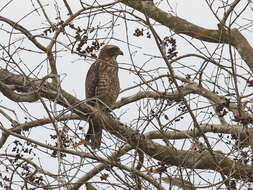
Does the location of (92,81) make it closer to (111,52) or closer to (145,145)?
(111,52)

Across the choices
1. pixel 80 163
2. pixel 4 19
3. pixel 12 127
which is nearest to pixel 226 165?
pixel 80 163

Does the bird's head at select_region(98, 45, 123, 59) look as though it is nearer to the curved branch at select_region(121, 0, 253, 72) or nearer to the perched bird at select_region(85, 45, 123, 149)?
the perched bird at select_region(85, 45, 123, 149)

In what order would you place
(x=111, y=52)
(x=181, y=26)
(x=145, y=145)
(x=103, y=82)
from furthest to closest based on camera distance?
(x=111, y=52)
(x=103, y=82)
(x=181, y=26)
(x=145, y=145)

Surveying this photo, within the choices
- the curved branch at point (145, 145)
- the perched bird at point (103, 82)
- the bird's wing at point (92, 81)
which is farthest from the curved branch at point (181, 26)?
the bird's wing at point (92, 81)

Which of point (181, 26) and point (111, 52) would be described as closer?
point (181, 26)

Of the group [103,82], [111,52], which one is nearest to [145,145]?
[103,82]

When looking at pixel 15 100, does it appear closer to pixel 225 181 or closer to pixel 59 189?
pixel 59 189

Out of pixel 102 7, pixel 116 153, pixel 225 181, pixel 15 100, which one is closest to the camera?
pixel 225 181

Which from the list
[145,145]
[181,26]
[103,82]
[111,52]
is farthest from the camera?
[111,52]

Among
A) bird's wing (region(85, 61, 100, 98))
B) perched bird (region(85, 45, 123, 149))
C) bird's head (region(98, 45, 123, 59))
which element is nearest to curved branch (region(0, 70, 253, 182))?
perched bird (region(85, 45, 123, 149))

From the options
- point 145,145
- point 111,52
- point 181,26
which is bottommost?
point 145,145

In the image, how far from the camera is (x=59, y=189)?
4.67m

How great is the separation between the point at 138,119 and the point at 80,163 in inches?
23.1

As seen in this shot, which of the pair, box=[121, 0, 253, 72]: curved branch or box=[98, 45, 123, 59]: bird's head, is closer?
box=[121, 0, 253, 72]: curved branch
